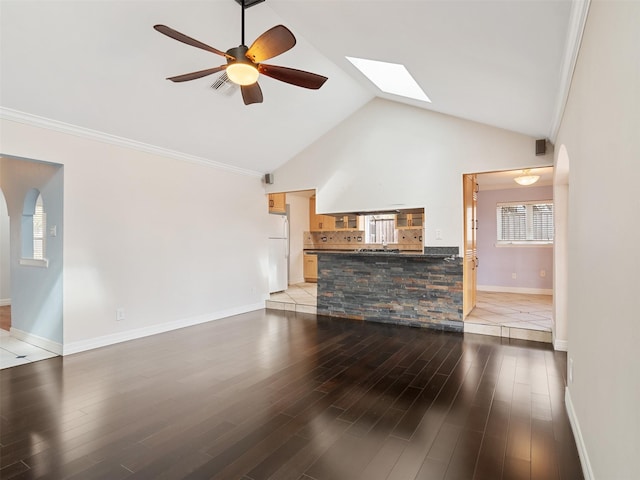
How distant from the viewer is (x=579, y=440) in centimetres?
204

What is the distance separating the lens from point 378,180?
5430 millimetres

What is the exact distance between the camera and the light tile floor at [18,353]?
3691 millimetres

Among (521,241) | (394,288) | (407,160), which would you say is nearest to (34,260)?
(394,288)

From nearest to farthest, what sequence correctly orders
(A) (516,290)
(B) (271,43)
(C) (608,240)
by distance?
(C) (608,240), (B) (271,43), (A) (516,290)

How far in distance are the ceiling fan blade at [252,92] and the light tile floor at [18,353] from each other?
3560mm

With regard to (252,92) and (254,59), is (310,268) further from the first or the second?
(254,59)

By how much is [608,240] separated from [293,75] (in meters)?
2.41

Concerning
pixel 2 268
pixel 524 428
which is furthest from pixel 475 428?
pixel 2 268

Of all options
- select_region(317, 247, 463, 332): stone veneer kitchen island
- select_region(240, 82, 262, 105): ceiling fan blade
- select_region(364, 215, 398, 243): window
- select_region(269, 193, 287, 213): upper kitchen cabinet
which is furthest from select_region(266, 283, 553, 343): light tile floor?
select_region(240, 82, 262, 105): ceiling fan blade

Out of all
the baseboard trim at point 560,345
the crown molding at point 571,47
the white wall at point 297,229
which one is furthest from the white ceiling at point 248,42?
the white wall at point 297,229

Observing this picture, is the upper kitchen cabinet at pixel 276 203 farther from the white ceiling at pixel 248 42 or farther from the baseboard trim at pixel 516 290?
the baseboard trim at pixel 516 290

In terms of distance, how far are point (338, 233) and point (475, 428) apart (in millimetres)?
6588

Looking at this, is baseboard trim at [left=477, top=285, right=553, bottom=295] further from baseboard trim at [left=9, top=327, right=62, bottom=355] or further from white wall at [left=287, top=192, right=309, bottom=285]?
baseboard trim at [left=9, top=327, right=62, bottom=355]

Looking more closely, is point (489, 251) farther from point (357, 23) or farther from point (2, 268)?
point (2, 268)
